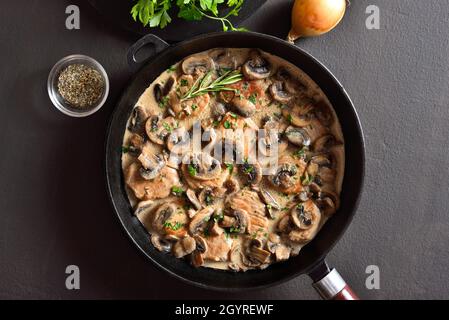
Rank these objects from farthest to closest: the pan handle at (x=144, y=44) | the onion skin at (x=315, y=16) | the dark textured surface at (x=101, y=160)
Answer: the dark textured surface at (x=101, y=160) < the onion skin at (x=315, y=16) < the pan handle at (x=144, y=44)

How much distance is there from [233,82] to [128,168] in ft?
2.49

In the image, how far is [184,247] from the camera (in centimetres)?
286

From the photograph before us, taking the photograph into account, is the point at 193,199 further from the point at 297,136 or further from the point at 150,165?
the point at 297,136

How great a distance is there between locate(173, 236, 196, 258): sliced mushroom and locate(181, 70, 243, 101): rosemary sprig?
2.56 feet

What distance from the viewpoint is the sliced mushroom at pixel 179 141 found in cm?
286

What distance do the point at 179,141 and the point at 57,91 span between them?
0.77 metres

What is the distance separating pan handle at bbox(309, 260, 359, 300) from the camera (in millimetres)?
2689

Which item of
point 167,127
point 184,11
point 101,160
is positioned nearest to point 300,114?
point 167,127

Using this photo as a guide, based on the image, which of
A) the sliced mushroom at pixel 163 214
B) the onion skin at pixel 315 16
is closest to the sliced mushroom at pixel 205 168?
the sliced mushroom at pixel 163 214

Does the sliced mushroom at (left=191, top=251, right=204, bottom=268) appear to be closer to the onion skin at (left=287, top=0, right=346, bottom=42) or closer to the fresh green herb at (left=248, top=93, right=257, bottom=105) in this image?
the fresh green herb at (left=248, top=93, right=257, bottom=105)

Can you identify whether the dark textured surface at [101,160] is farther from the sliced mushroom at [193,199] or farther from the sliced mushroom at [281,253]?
the sliced mushroom at [193,199]

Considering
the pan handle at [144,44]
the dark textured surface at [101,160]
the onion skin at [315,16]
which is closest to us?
the pan handle at [144,44]
